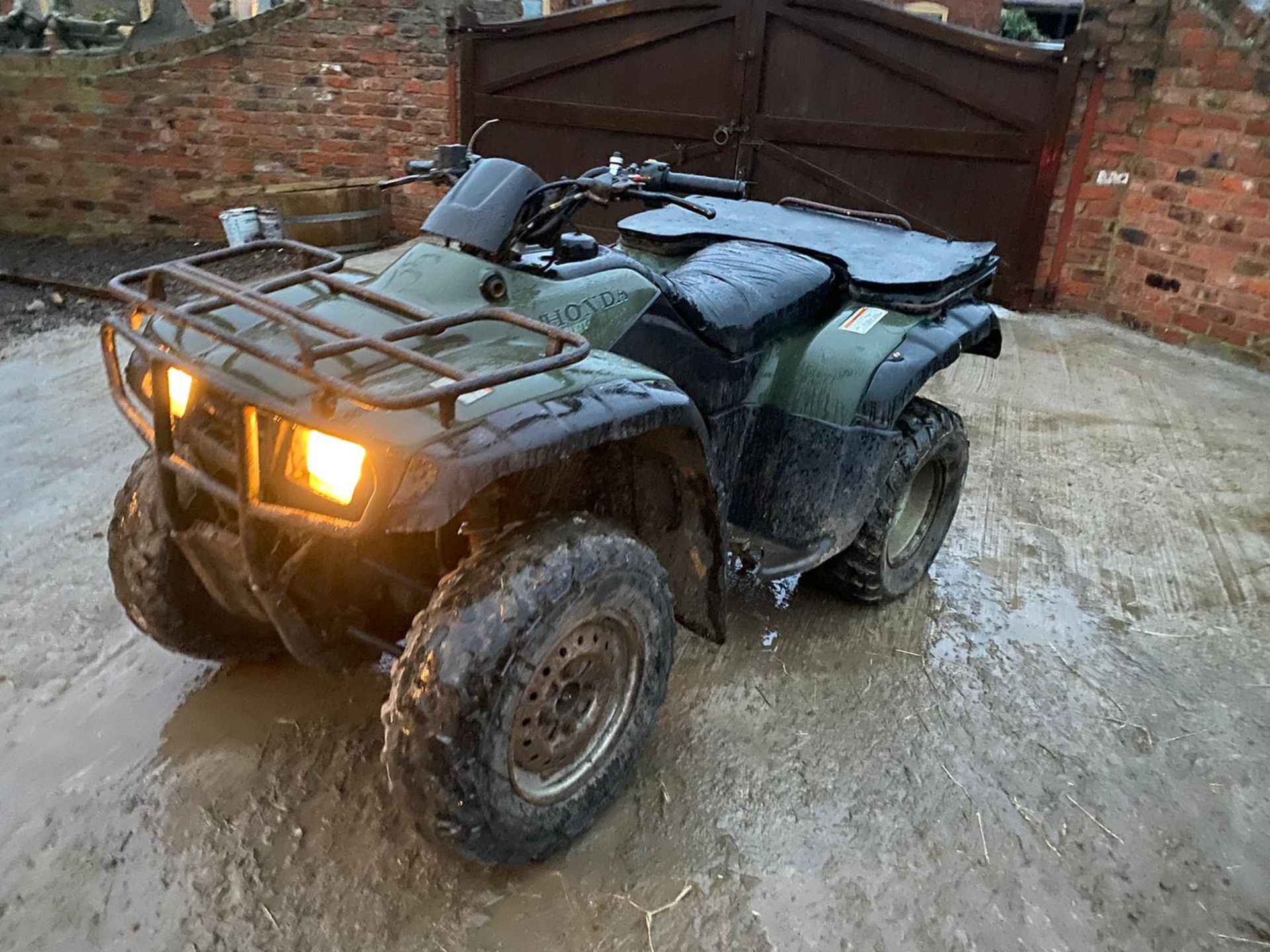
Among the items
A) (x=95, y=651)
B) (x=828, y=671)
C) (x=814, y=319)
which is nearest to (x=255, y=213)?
(x=95, y=651)

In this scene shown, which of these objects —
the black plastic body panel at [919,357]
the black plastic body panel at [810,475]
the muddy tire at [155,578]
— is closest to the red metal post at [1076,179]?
the black plastic body panel at [919,357]

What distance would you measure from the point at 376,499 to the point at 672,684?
1.46 m

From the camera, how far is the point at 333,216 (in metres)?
6.51

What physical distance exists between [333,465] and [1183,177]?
20.4 feet

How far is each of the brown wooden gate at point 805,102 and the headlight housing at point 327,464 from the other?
5.97 metres

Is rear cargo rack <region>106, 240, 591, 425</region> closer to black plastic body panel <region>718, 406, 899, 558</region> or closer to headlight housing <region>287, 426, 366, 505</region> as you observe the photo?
headlight housing <region>287, 426, 366, 505</region>

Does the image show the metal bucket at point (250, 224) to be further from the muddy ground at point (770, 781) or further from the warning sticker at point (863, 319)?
the warning sticker at point (863, 319)

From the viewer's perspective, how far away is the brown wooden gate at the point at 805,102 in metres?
6.50

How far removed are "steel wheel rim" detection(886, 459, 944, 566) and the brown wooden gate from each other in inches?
155

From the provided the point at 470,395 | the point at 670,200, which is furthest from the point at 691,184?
the point at 470,395

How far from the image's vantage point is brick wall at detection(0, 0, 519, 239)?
289 inches

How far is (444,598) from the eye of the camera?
1.87 meters

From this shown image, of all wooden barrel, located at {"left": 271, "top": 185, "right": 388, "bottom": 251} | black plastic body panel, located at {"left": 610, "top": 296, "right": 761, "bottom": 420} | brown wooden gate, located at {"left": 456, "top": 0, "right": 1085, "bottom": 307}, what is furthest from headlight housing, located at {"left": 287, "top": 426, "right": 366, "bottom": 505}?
brown wooden gate, located at {"left": 456, "top": 0, "right": 1085, "bottom": 307}

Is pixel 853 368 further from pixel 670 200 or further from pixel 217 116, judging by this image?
pixel 217 116
